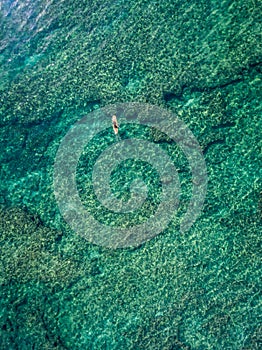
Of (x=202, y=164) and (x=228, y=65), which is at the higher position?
(x=228, y=65)

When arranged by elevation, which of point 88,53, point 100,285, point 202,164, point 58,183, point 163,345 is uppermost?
point 88,53

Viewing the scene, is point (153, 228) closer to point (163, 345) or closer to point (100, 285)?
point (100, 285)

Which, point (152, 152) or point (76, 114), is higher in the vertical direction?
point (76, 114)

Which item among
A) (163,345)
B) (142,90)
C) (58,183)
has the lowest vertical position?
(163,345)

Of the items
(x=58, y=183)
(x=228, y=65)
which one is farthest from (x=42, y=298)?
(x=228, y=65)

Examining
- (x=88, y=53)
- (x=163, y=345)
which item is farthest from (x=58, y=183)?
(x=163, y=345)

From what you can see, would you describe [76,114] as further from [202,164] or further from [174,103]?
[202,164]
